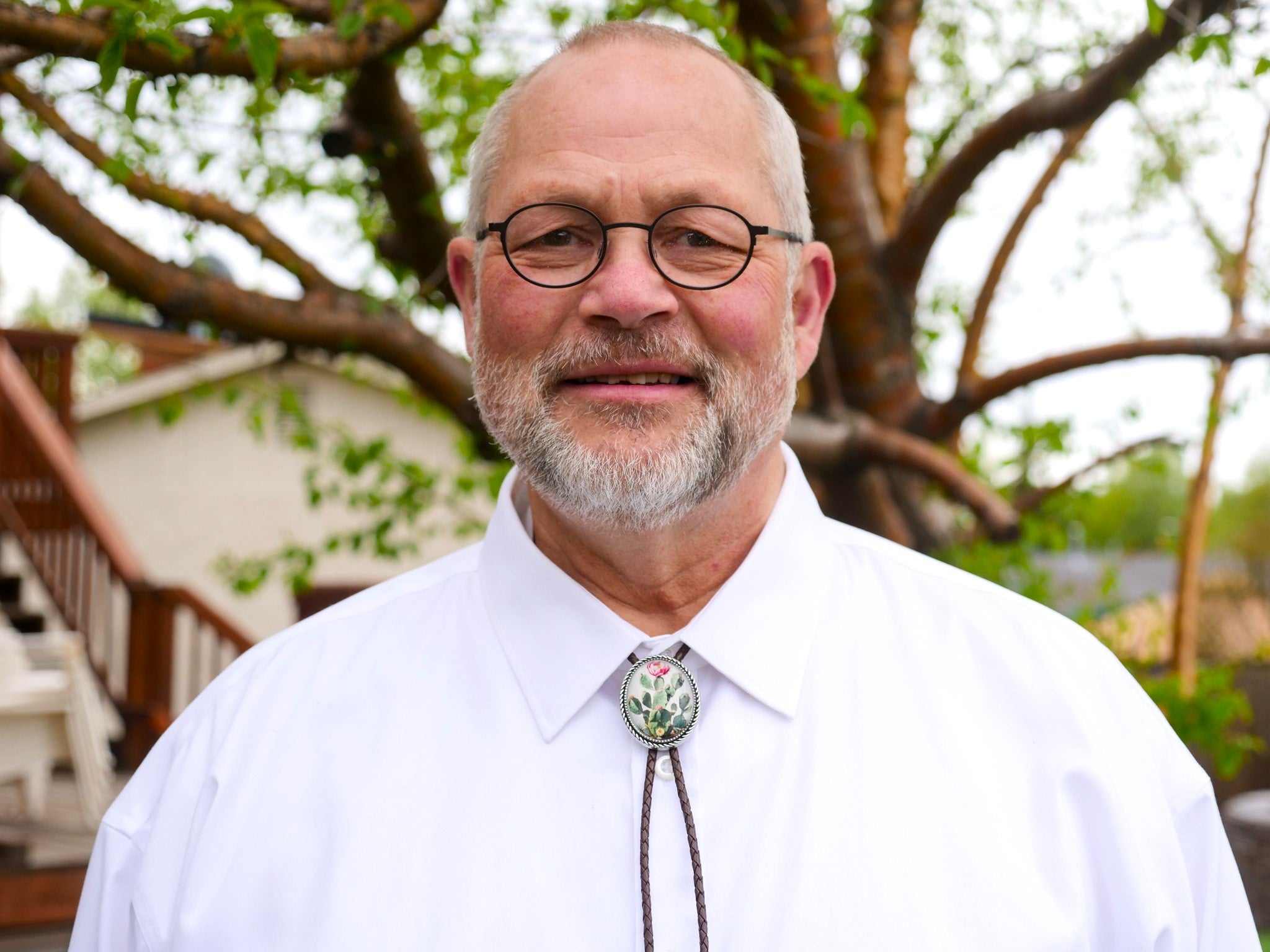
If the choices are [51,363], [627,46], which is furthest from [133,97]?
[51,363]

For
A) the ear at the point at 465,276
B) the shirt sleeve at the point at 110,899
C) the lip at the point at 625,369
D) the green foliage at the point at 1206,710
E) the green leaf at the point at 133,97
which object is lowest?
the green foliage at the point at 1206,710

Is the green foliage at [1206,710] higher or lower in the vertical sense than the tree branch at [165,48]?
lower

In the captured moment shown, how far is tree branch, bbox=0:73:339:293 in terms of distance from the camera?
10.2 ft

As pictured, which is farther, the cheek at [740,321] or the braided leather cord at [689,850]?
the cheek at [740,321]

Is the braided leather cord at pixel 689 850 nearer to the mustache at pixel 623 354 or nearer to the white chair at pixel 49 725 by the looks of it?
the mustache at pixel 623 354

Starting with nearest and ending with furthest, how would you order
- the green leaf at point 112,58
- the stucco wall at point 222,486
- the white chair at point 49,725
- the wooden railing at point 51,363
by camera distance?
the green leaf at point 112,58
the white chair at point 49,725
the wooden railing at point 51,363
the stucco wall at point 222,486

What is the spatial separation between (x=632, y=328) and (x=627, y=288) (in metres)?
0.05

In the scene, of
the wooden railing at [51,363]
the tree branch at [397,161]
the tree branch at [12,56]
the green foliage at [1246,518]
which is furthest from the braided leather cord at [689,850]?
the green foliage at [1246,518]

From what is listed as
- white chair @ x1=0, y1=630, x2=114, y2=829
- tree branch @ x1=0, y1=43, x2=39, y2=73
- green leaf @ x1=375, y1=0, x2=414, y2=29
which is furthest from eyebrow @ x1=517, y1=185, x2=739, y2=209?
white chair @ x1=0, y1=630, x2=114, y2=829

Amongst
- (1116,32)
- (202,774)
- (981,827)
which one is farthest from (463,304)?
(1116,32)

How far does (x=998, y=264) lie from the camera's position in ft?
16.4

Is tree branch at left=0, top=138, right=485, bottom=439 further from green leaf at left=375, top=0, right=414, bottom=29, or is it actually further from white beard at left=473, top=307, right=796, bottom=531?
white beard at left=473, top=307, right=796, bottom=531

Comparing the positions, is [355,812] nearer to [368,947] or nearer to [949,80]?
[368,947]

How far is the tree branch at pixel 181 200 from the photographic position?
3098mm
